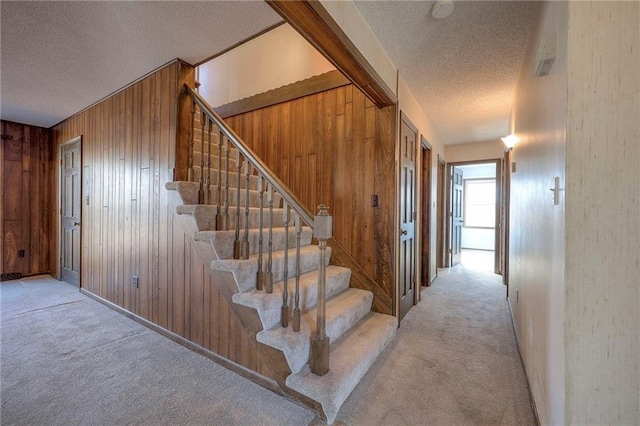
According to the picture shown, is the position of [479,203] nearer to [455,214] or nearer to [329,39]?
[455,214]

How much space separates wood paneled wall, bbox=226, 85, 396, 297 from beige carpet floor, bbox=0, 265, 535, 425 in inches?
31.7

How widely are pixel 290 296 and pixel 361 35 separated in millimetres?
1897

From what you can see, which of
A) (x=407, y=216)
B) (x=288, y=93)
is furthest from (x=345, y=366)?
(x=288, y=93)

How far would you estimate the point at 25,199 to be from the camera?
14.3ft

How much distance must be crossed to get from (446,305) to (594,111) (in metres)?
2.95

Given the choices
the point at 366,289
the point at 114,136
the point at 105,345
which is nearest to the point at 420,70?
the point at 366,289

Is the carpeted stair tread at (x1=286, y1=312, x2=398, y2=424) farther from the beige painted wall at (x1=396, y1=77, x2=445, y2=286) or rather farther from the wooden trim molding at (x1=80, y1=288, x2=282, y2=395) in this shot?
the beige painted wall at (x1=396, y1=77, x2=445, y2=286)

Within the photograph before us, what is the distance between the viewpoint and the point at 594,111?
0.93m

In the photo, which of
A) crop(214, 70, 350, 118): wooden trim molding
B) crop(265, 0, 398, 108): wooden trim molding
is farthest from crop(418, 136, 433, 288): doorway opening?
crop(265, 0, 398, 108): wooden trim molding

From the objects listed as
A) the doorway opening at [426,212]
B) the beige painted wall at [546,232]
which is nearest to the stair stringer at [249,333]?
the beige painted wall at [546,232]

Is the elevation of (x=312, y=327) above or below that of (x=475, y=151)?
below

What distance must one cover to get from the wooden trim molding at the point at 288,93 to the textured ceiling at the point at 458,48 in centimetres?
66

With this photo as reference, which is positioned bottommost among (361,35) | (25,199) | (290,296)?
(290,296)

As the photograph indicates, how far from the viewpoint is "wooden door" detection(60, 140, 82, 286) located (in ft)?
12.7
